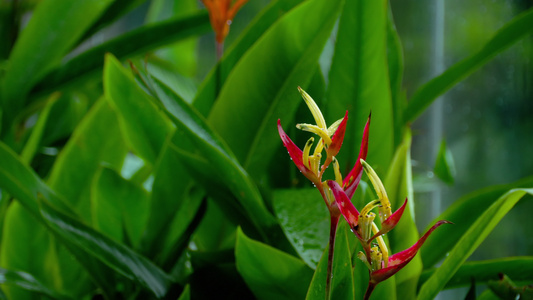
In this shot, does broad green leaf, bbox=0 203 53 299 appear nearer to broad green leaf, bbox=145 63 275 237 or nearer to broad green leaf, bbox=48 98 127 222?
broad green leaf, bbox=48 98 127 222

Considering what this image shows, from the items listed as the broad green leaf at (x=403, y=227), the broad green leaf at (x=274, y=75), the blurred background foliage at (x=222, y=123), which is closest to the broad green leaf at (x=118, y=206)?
the blurred background foliage at (x=222, y=123)

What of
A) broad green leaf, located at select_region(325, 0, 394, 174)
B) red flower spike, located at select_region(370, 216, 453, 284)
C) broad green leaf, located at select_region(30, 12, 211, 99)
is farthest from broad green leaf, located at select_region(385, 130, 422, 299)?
broad green leaf, located at select_region(30, 12, 211, 99)

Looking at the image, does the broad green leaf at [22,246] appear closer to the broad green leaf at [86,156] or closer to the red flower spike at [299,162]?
the broad green leaf at [86,156]

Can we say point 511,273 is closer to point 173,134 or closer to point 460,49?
point 173,134

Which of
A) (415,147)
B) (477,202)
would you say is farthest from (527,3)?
(477,202)

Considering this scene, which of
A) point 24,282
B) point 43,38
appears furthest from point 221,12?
point 43,38

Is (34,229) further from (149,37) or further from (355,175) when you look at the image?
(355,175)

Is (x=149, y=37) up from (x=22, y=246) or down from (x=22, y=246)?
up
